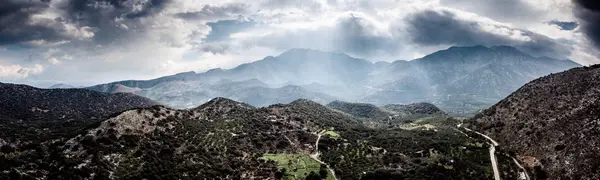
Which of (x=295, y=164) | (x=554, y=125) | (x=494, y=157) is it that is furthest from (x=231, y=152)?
(x=554, y=125)

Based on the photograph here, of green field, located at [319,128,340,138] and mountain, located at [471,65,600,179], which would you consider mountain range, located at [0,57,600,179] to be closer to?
mountain, located at [471,65,600,179]

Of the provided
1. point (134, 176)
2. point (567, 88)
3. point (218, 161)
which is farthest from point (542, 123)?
point (134, 176)

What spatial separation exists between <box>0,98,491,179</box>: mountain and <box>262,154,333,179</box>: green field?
27cm

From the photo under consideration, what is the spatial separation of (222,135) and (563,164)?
306 feet

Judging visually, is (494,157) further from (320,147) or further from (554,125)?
(320,147)

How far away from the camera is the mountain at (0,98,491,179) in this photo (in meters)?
80.8

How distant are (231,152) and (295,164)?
761 inches

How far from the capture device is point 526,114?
12306cm

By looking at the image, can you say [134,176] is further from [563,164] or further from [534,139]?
[534,139]

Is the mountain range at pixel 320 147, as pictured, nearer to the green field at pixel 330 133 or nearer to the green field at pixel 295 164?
the green field at pixel 295 164

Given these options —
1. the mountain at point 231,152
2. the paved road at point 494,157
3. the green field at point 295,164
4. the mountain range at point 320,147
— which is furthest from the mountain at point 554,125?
the green field at point 295,164

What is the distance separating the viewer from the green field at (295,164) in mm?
98625

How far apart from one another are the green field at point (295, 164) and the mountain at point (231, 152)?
0.27 m

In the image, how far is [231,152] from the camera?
359 feet
